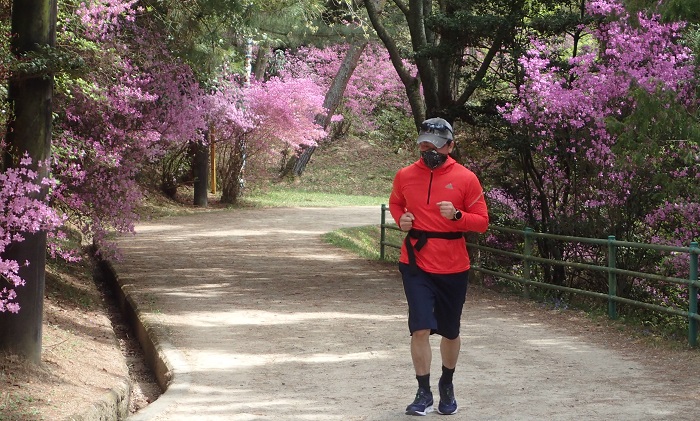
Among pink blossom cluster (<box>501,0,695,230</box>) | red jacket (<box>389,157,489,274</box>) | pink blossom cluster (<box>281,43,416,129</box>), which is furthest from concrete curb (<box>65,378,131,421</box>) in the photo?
pink blossom cluster (<box>281,43,416,129</box>)

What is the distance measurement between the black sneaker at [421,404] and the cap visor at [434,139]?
1.64 metres

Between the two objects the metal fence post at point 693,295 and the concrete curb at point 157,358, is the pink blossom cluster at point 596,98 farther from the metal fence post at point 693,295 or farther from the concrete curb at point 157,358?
the concrete curb at point 157,358

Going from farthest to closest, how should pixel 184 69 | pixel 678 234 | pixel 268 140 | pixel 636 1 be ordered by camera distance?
pixel 268 140 → pixel 184 69 → pixel 678 234 → pixel 636 1

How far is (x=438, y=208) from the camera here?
7035 millimetres

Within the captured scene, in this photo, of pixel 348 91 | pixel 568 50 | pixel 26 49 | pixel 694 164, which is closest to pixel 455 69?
pixel 568 50

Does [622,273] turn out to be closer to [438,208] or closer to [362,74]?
[438,208]

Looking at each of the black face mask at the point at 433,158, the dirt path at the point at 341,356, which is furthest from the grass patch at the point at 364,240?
the black face mask at the point at 433,158

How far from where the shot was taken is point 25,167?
8.50 meters

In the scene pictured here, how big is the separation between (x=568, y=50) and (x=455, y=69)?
2.21m

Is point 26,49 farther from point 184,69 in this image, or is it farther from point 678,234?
point 678,234

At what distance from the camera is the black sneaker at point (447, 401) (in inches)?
287

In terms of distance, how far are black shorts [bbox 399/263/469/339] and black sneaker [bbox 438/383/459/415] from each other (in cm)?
37

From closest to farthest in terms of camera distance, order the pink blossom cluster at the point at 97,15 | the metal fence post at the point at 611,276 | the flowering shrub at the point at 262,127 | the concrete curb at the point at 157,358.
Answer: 1. the concrete curb at the point at 157,358
2. the pink blossom cluster at the point at 97,15
3. the metal fence post at the point at 611,276
4. the flowering shrub at the point at 262,127

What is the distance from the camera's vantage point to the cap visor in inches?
277
